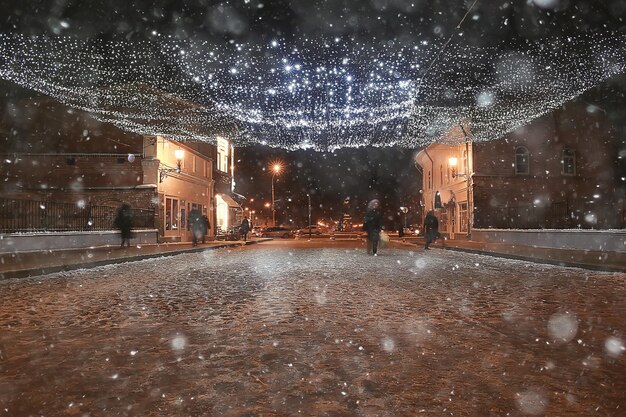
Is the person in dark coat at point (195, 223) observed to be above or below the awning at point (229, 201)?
below

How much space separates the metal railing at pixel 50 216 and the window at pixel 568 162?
26907 mm

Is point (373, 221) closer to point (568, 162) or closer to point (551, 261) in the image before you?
point (551, 261)

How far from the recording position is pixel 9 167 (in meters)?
32.3

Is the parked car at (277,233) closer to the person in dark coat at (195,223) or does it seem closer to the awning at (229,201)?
the awning at (229,201)

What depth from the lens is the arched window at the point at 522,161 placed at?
1404 inches

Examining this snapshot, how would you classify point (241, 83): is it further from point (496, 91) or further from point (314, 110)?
point (496, 91)

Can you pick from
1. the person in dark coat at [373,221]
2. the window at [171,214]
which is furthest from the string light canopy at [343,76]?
the window at [171,214]

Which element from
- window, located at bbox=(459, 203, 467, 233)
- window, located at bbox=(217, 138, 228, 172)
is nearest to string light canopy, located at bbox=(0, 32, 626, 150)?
window, located at bbox=(459, 203, 467, 233)

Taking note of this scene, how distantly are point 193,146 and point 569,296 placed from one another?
32.7 m

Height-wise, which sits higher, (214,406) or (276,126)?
(276,126)

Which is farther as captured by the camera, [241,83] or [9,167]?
[9,167]

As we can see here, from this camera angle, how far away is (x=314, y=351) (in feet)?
17.9

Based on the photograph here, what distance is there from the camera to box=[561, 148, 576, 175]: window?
35.7 metres

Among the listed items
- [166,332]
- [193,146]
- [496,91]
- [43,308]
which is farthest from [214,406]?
[193,146]
